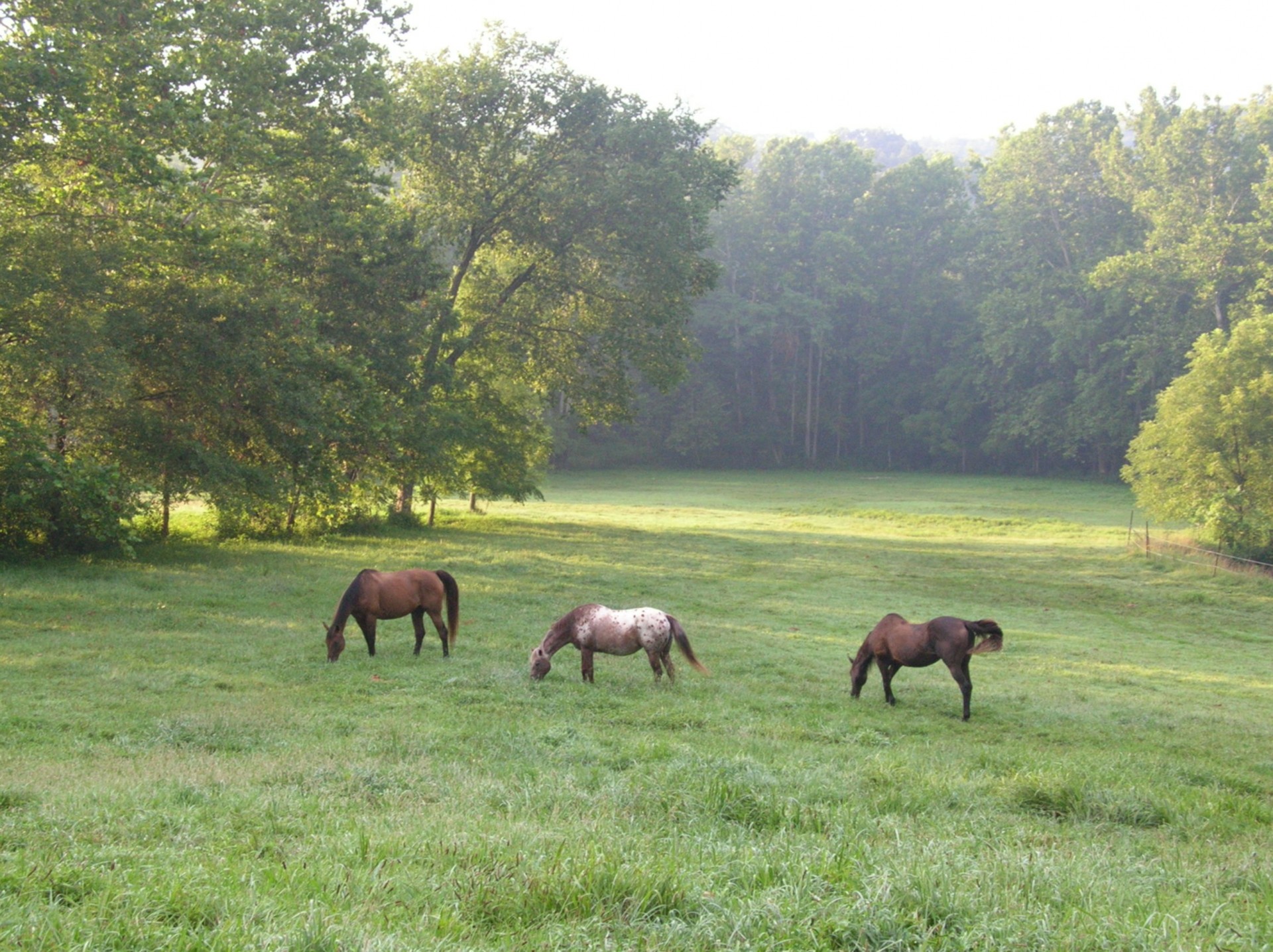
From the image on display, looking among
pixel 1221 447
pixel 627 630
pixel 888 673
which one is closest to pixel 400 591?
pixel 627 630

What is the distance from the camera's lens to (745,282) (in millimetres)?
83938

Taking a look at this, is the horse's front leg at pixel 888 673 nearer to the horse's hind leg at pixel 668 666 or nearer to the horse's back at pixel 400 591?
the horse's hind leg at pixel 668 666

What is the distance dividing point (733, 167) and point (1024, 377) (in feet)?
142

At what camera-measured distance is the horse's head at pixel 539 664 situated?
1246cm

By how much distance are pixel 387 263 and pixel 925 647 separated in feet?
63.9

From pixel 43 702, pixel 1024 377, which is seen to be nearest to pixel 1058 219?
pixel 1024 377

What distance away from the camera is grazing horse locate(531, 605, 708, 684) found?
40.9ft

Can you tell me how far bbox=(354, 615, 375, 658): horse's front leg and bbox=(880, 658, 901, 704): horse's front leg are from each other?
6916 mm

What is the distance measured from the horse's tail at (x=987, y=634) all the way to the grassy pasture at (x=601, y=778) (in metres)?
0.92

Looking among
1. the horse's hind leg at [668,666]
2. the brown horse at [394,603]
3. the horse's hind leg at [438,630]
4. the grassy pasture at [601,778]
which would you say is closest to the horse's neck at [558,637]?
the grassy pasture at [601,778]

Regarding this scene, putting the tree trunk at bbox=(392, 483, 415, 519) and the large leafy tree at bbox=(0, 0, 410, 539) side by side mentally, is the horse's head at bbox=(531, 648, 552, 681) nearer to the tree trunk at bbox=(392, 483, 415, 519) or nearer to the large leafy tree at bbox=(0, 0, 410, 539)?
the large leafy tree at bbox=(0, 0, 410, 539)

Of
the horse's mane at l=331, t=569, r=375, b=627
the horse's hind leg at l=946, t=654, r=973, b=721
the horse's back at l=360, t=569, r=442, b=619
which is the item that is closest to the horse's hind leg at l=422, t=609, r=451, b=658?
the horse's back at l=360, t=569, r=442, b=619

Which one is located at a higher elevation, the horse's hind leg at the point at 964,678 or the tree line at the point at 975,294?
the tree line at the point at 975,294

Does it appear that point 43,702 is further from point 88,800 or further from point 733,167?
point 733,167
